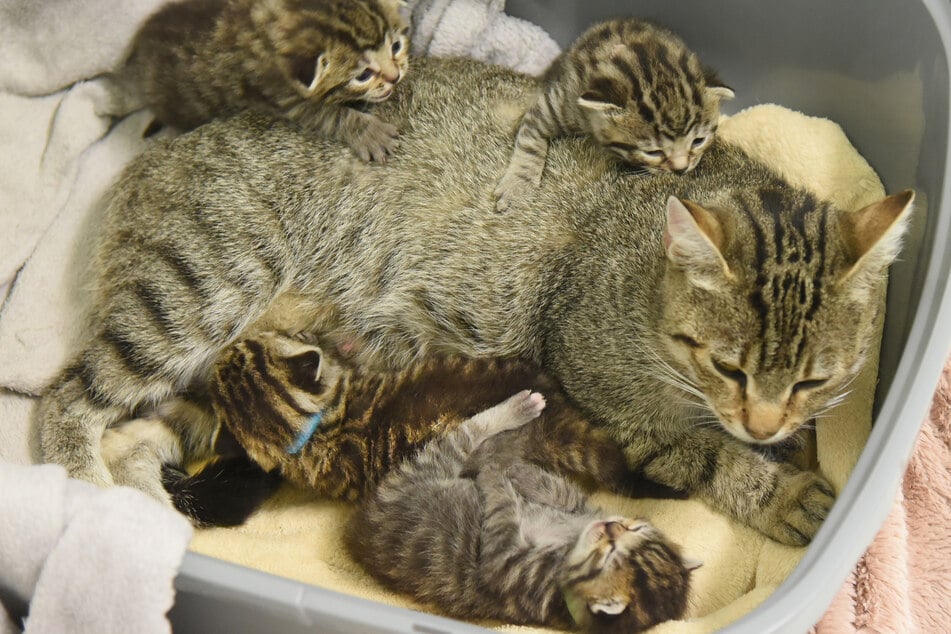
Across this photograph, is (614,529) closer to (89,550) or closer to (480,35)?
(89,550)

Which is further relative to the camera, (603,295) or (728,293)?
(603,295)

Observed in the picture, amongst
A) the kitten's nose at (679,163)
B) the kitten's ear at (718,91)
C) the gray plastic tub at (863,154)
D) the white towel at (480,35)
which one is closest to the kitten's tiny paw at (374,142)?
the white towel at (480,35)

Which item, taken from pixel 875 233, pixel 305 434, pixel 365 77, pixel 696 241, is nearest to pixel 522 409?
pixel 305 434

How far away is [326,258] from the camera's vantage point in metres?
2.42

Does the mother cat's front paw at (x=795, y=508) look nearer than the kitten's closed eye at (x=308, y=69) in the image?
Yes

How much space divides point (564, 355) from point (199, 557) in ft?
3.43

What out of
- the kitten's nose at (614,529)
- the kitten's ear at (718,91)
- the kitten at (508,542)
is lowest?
the kitten at (508,542)

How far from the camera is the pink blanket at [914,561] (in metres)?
2.02

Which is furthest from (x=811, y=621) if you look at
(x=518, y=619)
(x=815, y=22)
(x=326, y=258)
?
(x=815, y=22)

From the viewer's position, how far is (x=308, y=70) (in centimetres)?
224

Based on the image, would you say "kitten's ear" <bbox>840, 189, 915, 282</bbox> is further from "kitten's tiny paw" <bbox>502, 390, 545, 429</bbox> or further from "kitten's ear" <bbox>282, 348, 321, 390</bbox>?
"kitten's ear" <bbox>282, 348, 321, 390</bbox>

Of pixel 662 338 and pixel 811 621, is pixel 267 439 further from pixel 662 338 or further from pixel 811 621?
pixel 811 621

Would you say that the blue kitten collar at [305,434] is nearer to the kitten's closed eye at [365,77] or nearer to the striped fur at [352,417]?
the striped fur at [352,417]

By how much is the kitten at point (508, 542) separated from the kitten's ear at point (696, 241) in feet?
1.87
